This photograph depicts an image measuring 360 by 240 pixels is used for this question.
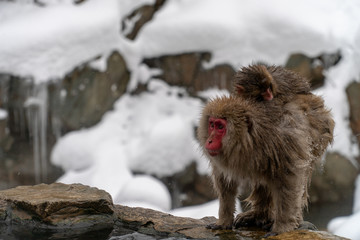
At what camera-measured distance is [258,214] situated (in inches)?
126

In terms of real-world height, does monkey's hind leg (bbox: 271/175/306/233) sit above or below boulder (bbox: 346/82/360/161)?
below

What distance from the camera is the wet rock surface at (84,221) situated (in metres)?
2.92

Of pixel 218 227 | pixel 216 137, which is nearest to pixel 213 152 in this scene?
pixel 216 137

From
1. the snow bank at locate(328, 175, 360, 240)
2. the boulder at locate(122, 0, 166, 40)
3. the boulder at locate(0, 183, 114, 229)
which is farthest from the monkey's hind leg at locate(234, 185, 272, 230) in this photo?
the boulder at locate(122, 0, 166, 40)

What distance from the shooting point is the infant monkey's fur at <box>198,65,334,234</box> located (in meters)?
2.69

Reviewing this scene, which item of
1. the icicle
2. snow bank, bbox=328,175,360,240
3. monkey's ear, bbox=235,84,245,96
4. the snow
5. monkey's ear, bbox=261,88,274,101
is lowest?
snow bank, bbox=328,175,360,240

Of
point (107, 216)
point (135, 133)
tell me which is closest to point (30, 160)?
point (135, 133)

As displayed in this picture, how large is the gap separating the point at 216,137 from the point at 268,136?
287 mm

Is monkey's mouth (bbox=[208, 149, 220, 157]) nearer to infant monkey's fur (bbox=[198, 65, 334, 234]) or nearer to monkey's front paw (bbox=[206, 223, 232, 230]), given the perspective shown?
infant monkey's fur (bbox=[198, 65, 334, 234])

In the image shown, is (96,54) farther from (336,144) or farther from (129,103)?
Result: (336,144)

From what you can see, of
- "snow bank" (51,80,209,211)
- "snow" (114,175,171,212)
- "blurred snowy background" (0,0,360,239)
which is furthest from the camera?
"blurred snowy background" (0,0,360,239)

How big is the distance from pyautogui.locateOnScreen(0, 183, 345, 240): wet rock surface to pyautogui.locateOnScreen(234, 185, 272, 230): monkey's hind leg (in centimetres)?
10

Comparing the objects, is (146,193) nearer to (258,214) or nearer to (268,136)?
(258,214)

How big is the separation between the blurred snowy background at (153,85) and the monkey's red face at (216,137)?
4.15 m
